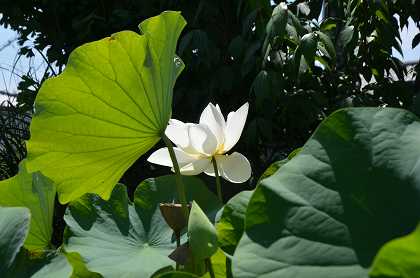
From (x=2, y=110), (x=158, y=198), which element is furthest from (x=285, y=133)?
(x=158, y=198)

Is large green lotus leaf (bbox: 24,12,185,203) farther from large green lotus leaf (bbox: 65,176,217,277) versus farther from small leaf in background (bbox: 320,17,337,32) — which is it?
small leaf in background (bbox: 320,17,337,32)

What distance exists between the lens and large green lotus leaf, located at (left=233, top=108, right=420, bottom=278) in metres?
0.37

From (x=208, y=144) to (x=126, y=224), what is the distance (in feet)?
0.57

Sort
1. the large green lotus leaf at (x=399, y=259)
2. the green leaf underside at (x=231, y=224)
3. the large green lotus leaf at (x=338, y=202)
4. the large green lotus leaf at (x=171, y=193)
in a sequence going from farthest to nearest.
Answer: the large green lotus leaf at (x=171, y=193)
the green leaf underside at (x=231, y=224)
the large green lotus leaf at (x=338, y=202)
the large green lotus leaf at (x=399, y=259)

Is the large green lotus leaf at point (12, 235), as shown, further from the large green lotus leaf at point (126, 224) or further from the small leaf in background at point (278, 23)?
the small leaf in background at point (278, 23)

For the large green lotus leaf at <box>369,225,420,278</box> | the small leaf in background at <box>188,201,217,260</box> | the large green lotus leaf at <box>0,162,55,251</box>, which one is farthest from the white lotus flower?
the large green lotus leaf at <box>369,225,420,278</box>

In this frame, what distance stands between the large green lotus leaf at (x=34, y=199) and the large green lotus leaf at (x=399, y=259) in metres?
0.53

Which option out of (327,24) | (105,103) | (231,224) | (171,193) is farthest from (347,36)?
(231,224)

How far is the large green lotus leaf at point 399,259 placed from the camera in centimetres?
27

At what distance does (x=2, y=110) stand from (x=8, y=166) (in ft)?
1.66

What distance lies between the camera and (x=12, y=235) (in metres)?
0.57

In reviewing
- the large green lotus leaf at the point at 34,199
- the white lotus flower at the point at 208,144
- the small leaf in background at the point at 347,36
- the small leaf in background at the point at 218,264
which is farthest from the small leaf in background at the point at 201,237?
the small leaf in background at the point at 347,36

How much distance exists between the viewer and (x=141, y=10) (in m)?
3.08

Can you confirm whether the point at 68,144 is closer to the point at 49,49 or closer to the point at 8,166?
the point at 8,166
